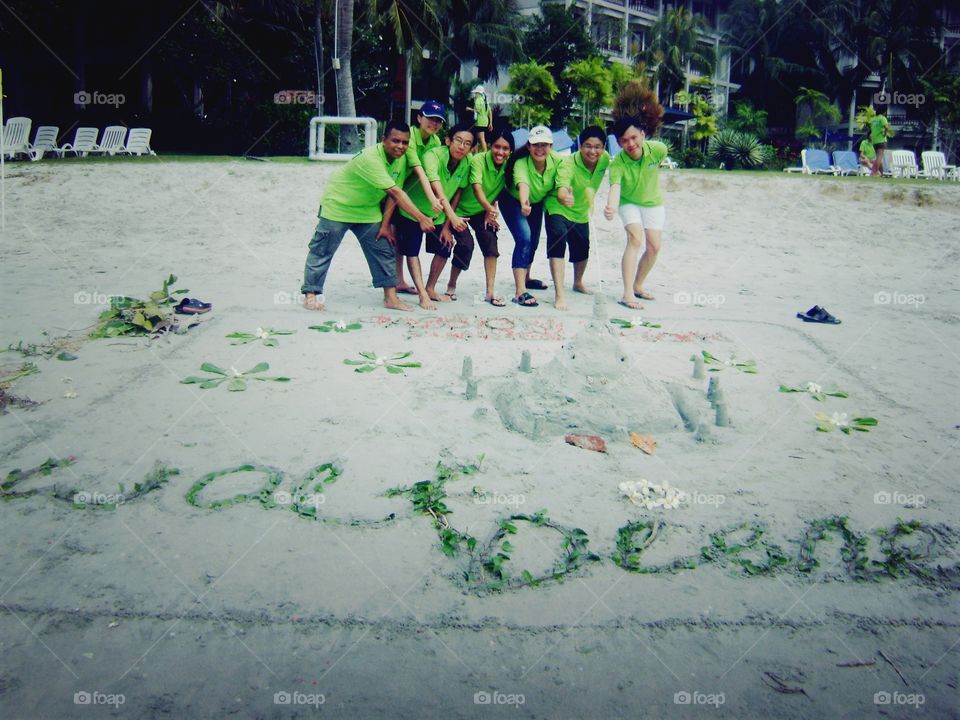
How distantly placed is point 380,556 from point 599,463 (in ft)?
4.34

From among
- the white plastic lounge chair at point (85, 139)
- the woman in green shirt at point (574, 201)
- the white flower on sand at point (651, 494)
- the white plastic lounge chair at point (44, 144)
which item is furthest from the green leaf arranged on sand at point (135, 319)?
the white plastic lounge chair at point (85, 139)

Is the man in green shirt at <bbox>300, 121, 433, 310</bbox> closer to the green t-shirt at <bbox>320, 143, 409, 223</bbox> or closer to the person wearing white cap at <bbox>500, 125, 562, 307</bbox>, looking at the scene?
the green t-shirt at <bbox>320, 143, 409, 223</bbox>

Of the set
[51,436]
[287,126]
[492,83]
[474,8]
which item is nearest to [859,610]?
[51,436]

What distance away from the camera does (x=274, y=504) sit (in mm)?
3473

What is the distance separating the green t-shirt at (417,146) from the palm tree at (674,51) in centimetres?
3125

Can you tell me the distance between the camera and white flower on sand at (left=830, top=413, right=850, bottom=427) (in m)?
4.58

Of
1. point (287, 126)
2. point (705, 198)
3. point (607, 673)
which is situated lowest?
point (607, 673)

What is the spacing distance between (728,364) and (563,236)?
2.25m

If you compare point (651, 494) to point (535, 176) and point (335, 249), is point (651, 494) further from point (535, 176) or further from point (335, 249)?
point (535, 176)

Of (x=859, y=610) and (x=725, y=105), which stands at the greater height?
(x=725, y=105)

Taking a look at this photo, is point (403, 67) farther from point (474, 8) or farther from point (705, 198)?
point (705, 198)

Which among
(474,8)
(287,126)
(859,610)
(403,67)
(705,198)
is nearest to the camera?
(859,610)

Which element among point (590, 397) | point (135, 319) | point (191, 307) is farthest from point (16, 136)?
point (590, 397)

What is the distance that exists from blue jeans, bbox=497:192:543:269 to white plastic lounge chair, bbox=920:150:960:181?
1628 centimetres
